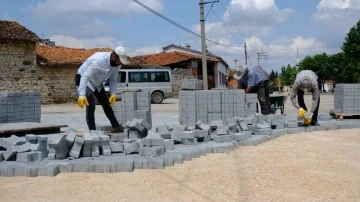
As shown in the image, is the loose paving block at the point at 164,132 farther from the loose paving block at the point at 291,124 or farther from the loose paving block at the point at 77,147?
the loose paving block at the point at 291,124

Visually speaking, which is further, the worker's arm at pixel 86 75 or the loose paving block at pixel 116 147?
the worker's arm at pixel 86 75

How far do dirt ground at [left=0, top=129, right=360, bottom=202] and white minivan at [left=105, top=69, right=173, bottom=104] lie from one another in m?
14.3

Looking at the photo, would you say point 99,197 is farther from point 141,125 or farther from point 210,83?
point 210,83

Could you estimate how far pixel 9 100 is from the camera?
26.0 ft

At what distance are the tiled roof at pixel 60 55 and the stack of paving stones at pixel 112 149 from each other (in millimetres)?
16460

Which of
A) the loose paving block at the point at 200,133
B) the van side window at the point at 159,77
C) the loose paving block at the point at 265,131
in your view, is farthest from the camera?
the van side window at the point at 159,77

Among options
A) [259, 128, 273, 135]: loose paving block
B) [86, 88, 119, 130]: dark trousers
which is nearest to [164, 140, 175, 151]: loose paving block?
[86, 88, 119, 130]: dark trousers

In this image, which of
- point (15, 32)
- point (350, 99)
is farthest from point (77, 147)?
point (15, 32)

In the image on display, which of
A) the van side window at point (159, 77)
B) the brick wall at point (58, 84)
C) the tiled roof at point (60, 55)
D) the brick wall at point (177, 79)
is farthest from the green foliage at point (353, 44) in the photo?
the brick wall at point (58, 84)

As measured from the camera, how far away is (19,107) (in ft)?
26.9

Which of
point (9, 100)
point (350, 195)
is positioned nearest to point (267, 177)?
point (350, 195)

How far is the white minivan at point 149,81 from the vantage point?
19.3m

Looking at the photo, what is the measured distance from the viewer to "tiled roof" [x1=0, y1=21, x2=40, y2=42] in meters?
19.6

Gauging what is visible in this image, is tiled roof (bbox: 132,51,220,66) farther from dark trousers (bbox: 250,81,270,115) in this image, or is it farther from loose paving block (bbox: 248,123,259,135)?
loose paving block (bbox: 248,123,259,135)
